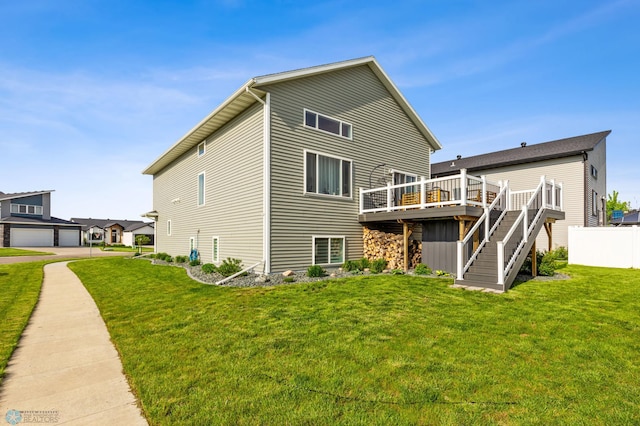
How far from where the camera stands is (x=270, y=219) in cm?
1070

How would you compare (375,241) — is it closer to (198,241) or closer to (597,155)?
(198,241)

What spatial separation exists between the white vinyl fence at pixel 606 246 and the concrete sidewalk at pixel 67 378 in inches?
732

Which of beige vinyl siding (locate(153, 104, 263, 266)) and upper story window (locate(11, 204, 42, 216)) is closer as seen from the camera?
beige vinyl siding (locate(153, 104, 263, 266))

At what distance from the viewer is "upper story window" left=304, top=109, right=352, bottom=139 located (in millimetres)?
12047

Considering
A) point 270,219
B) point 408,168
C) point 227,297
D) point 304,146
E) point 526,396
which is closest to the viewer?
point 526,396

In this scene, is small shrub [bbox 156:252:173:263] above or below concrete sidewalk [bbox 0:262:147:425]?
below

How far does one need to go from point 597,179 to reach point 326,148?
19410 mm

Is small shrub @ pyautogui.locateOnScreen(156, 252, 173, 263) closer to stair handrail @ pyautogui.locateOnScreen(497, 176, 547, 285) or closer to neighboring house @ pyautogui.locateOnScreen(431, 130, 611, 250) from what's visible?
stair handrail @ pyautogui.locateOnScreen(497, 176, 547, 285)

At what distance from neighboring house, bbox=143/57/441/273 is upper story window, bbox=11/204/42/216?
39.1 meters

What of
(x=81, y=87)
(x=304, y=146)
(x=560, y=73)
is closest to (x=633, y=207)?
(x=560, y=73)

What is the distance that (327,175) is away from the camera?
1248 centimetres

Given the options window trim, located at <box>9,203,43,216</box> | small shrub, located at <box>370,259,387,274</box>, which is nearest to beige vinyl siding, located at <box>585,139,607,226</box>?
small shrub, located at <box>370,259,387,274</box>

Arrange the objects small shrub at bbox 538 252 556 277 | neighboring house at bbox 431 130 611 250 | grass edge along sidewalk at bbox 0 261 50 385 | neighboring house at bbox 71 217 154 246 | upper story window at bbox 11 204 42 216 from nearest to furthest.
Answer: grass edge along sidewalk at bbox 0 261 50 385
small shrub at bbox 538 252 556 277
neighboring house at bbox 431 130 611 250
upper story window at bbox 11 204 42 216
neighboring house at bbox 71 217 154 246

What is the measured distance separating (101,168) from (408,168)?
20.0 meters
